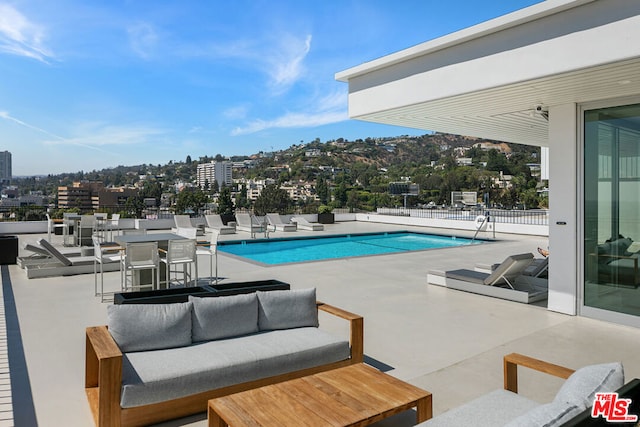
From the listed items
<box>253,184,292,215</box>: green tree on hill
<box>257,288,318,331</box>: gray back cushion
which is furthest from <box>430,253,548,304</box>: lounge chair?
<box>253,184,292,215</box>: green tree on hill

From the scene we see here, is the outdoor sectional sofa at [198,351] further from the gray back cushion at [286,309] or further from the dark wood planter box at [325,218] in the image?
the dark wood planter box at [325,218]

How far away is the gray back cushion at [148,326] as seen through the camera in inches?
129

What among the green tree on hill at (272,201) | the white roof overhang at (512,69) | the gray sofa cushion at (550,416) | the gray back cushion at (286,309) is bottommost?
the gray back cushion at (286,309)

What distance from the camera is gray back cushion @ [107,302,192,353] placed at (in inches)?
129

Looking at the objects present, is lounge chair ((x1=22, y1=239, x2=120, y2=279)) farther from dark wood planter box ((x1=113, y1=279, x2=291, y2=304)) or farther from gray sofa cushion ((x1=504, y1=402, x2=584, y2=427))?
gray sofa cushion ((x1=504, y1=402, x2=584, y2=427))

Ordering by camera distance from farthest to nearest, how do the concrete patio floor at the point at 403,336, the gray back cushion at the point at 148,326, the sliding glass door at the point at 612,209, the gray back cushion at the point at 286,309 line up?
1. the sliding glass door at the point at 612,209
2. the gray back cushion at the point at 286,309
3. the concrete patio floor at the point at 403,336
4. the gray back cushion at the point at 148,326

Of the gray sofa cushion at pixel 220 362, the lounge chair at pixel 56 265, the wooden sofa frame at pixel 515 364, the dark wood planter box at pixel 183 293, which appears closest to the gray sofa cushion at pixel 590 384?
the wooden sofa frame at pixel 515 364

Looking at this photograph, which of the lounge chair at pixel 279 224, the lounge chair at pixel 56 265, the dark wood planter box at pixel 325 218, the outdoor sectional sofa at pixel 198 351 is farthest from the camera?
the dark wood planter box at pixel 325 218

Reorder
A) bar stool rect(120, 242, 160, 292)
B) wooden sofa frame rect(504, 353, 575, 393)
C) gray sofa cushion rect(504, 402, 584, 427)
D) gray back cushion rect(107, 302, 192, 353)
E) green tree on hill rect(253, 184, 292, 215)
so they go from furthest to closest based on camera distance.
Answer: green tree on hill rect(253, 184, 292, 215), bar stool rect(120, 242, 160, 292), gray back cushion rect(107, 302, 192, 353), wooden sofa frame rect(504, 353, 575, 393), gray sofa cushion rect(504, 402, 584, 427)

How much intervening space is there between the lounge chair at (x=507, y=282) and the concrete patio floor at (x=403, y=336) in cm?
18

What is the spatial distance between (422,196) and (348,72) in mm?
46451

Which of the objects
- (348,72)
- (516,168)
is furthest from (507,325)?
(516,168)

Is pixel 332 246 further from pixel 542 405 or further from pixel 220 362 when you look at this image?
pixel 542 405

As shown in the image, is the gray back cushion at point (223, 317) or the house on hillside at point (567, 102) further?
the house on hillside at point (567, 102)
